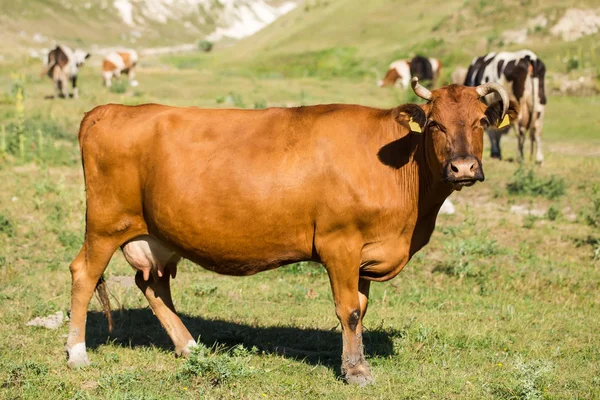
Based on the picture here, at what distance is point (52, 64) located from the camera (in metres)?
24.1

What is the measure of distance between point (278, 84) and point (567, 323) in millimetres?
22657

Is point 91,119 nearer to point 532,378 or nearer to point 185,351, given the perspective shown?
point 185,351

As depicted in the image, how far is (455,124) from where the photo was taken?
570 centimetres

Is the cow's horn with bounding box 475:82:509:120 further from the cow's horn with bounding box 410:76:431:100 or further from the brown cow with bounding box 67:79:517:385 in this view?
the cow's horn with bounding box 410:76:431:100

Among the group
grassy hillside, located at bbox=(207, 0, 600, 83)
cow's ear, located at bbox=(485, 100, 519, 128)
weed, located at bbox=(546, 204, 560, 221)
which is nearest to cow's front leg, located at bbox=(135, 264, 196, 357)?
cow's ear, located at bbox=(485, 100, 519, 128)

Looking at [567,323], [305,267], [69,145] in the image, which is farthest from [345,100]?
[567,323]

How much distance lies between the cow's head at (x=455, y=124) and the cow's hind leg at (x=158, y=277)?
2.46 metres

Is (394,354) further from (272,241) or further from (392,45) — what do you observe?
(392,45)

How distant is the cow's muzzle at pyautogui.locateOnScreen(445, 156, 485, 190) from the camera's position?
544 cm

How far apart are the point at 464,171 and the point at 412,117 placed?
663 mm

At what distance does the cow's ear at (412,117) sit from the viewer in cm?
582

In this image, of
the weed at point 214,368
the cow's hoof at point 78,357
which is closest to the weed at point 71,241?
the cow's hoof at point 78,357

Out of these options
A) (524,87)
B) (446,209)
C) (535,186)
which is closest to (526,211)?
(535,186)

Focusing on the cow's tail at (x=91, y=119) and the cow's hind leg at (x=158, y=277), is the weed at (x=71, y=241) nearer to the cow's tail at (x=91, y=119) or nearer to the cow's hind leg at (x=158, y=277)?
the cow's hind leg at (x=158, y=277)
